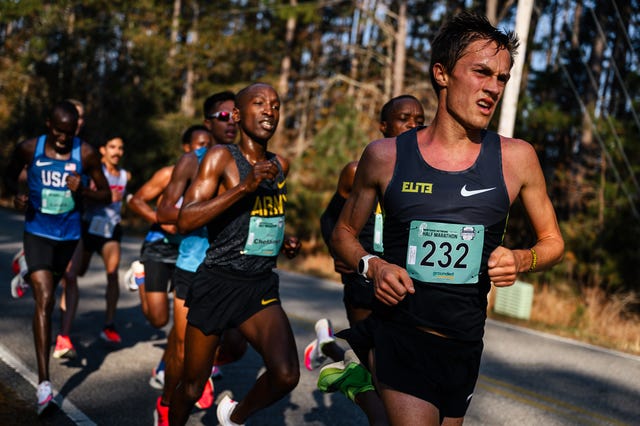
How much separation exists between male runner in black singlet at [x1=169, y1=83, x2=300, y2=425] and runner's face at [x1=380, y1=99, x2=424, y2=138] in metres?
1.26

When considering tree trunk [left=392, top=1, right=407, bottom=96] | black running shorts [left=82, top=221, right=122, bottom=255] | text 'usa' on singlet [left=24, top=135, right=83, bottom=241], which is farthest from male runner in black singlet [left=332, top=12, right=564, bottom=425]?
tree trunk [left=392, top=1, right=407, bottom=96]

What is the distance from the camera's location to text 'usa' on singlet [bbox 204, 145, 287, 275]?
13.5 ft

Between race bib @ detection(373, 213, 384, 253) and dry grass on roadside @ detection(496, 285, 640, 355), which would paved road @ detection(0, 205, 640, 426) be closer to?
dry grass on roadside @ detection(496, 285, 640, 355)

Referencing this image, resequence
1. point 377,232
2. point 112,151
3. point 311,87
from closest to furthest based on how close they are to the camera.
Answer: point 377,232, point 112,151, point 311,87

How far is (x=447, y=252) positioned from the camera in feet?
8.88

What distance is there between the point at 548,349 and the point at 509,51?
691cm

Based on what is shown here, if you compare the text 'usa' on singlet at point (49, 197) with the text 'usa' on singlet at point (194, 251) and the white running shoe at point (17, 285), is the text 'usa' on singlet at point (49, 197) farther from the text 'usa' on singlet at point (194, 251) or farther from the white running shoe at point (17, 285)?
the text 'usa' on singlet at point (194, 251)

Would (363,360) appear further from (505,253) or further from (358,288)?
(358,288)

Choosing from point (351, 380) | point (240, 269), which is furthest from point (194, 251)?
point (351, 380)

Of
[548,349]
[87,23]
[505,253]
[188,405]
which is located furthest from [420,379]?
[87,23]

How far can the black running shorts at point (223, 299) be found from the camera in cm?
402

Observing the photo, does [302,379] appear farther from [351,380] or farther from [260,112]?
[351,380]

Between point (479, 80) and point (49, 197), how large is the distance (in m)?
3.90

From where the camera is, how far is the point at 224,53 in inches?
1292
